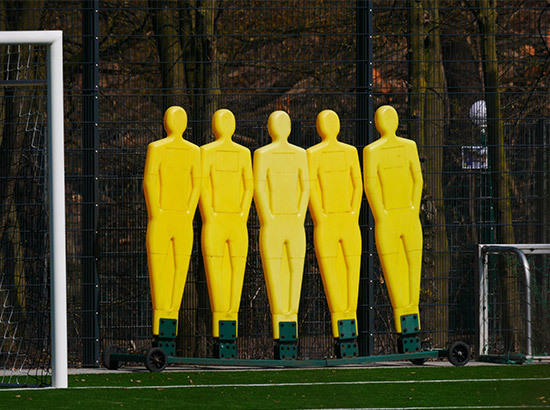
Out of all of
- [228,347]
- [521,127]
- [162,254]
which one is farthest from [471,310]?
[162,254]

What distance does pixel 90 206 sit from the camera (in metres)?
8.17

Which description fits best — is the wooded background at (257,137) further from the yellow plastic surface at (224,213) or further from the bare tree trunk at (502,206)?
the yellow plastic surface at (224,213)

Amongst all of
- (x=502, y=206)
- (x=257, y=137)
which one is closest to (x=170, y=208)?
(x=257, y=137)

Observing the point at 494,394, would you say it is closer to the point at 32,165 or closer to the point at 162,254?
the point at 162,254

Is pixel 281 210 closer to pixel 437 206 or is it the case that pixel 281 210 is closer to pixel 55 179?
pixel 437 206

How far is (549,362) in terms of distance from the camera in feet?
27.0

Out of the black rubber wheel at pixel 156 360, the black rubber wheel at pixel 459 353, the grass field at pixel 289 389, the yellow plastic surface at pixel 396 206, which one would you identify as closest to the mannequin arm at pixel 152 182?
the black rubber wheel at pixel 156 360

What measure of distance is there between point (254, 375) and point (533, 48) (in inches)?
187

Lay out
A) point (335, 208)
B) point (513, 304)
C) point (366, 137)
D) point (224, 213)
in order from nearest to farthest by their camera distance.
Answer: point (224, 213)
point (335, 208)
point (366, 137)
point (513, 304)

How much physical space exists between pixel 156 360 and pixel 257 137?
84.4 inches

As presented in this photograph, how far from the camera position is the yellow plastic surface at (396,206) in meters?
8.04

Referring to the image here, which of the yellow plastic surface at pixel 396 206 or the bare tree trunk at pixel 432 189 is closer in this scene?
the yellow plastic surface at pixel 396 206

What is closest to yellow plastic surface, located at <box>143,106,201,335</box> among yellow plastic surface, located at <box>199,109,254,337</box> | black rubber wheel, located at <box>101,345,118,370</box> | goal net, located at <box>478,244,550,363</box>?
yellow plastic surface, located at <box>199,109,254,337</box>

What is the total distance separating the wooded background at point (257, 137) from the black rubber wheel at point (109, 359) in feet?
0.87
